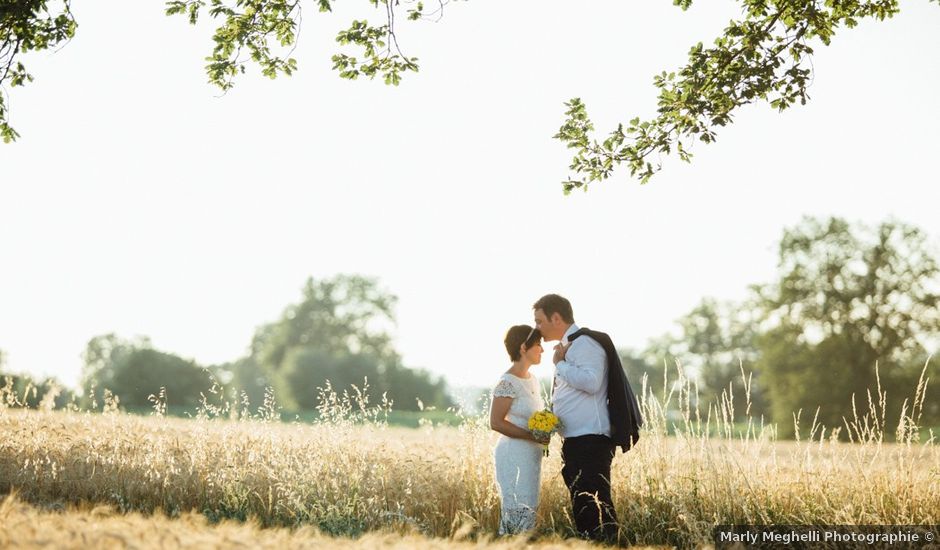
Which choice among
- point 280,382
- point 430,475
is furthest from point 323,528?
point 280,382

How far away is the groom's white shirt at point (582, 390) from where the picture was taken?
7.12m

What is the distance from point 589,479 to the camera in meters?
7.42

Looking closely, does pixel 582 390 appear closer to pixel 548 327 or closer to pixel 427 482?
pixel 548 327

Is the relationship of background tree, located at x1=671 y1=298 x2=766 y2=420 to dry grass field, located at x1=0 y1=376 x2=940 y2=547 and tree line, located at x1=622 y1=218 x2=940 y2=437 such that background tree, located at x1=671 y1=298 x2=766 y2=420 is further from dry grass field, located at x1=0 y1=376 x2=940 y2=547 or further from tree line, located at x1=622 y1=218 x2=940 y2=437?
dry grass field, located at x1=0 y1=376 x2=940 y2=547

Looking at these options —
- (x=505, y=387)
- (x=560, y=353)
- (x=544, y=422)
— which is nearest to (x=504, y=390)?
(x=505, y=387)

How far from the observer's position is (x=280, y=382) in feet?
232

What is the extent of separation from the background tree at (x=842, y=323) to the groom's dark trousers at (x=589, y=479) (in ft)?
126

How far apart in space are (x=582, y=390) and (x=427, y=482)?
111 inches

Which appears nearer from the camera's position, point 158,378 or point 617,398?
point 617,398

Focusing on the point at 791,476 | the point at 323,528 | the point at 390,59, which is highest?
the point at 390,59

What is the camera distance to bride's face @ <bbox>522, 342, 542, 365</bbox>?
796 centimetres

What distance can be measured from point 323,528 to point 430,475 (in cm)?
165

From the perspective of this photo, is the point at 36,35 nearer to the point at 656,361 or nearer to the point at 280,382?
the point at 280,382

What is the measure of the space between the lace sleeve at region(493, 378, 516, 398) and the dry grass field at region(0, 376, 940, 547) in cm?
118
